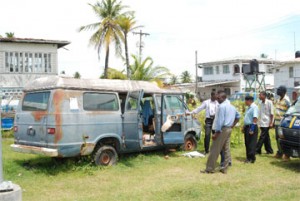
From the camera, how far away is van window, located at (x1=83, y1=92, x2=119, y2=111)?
8431 millimetres

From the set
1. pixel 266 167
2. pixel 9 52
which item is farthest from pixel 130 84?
pixel 9 52

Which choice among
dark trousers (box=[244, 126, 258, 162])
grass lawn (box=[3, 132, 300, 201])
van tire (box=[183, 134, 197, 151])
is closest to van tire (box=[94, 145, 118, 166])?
grass lawn (box=[3, 132, 300, 201])

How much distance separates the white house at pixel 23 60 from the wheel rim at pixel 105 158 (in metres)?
16.0

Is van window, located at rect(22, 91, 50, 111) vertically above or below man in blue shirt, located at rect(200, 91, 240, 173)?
above

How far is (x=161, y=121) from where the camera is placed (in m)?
9.74

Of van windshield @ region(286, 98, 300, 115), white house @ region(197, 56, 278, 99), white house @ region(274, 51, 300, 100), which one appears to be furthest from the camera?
white house @ region(197, 56, 278, 99)

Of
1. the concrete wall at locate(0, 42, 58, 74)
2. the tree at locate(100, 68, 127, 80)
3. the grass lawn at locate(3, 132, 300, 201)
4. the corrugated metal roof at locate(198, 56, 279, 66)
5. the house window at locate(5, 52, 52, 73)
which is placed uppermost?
the corrugated metal roof at locate(198, 56, 279, 66)

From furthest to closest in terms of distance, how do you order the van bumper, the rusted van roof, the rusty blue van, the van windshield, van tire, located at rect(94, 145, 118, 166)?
the van windshield
van tire, located at rect(94, 145, 118, 166)
the rusted van roof
the rusty blue van
the van bumper

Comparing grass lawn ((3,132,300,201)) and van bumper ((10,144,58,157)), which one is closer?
grass lawn ((3,132,300,201))

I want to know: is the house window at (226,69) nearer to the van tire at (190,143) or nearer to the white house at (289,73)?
the white house at (289,73)

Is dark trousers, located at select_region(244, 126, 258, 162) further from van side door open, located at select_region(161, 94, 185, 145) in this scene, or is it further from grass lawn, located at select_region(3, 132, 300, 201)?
van side door open, located at select_region(161, 94, 185, 145)

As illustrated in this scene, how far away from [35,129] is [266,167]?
524cm

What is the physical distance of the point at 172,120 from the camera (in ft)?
32.3

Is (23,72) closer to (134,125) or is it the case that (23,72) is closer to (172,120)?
(172,120)
